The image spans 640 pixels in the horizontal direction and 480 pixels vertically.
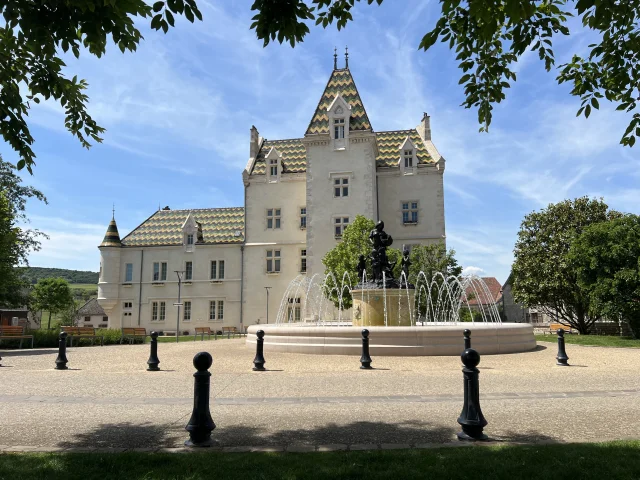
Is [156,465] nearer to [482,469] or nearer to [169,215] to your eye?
[482,469]

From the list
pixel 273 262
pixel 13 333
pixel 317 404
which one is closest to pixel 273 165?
pixel 273 262

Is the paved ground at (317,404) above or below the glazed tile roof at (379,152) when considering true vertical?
below

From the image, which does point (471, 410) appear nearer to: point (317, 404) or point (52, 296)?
point (317, 404)

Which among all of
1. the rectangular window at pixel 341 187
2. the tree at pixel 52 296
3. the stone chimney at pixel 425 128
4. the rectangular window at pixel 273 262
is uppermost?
the stone chimney at pixel 425 128

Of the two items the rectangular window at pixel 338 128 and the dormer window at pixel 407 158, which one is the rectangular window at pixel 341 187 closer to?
the rectangular window at pixel 338 128

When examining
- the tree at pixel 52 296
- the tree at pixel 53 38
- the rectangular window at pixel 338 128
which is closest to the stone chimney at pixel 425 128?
the rectangular window at pixel 338 128

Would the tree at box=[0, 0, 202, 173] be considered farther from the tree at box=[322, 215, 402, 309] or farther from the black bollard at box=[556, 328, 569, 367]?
the tree at box=[322, 215, 402, 309]

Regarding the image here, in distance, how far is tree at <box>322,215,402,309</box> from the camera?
32188 millimetres

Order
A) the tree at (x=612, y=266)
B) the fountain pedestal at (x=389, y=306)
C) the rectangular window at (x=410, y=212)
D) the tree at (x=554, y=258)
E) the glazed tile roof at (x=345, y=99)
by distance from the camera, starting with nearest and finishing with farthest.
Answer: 1. the fountain pedestal at (x=389, y=306)
2. the tree at (x=612, y=266)
3. the tree at (x=554, y=258)
4. the glazed tile roof at (x=345, y=99)
5. the rectangular window at (x=410, y=212)

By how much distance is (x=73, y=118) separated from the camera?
7637 mm

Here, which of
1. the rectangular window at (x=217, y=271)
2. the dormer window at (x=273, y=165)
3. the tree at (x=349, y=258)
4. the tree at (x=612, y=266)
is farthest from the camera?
the rectangular window at (x=217, y=271)

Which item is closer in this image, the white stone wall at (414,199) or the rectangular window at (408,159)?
the white stone wall at (414,199)

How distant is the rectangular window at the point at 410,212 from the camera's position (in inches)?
1611

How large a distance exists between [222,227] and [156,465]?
1684 inches
